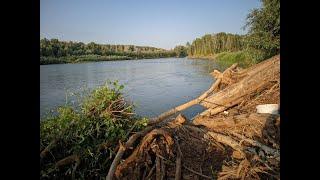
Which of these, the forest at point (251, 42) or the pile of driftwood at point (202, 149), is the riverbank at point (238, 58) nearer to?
the forest at point (251, 42)

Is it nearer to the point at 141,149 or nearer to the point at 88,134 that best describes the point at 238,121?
the point at 141,149

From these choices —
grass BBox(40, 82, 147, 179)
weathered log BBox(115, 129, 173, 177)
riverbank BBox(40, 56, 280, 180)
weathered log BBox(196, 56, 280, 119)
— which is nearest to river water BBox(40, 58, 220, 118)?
grass BBox(40, 82, 147, 179)

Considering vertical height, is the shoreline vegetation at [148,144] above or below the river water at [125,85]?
below

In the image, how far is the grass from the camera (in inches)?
126

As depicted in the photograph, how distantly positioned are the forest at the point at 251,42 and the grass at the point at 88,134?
603 cm

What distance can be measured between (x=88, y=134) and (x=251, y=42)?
6930 millimetres

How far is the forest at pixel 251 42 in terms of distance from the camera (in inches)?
326

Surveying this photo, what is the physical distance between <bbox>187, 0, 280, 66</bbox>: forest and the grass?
6.03 meters

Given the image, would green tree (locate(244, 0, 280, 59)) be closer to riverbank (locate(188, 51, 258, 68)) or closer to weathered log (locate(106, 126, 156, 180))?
riverbank (locate(188, 51, 258, 68))

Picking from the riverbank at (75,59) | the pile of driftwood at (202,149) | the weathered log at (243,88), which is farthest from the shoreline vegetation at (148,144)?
the weathered log at (243,88)
